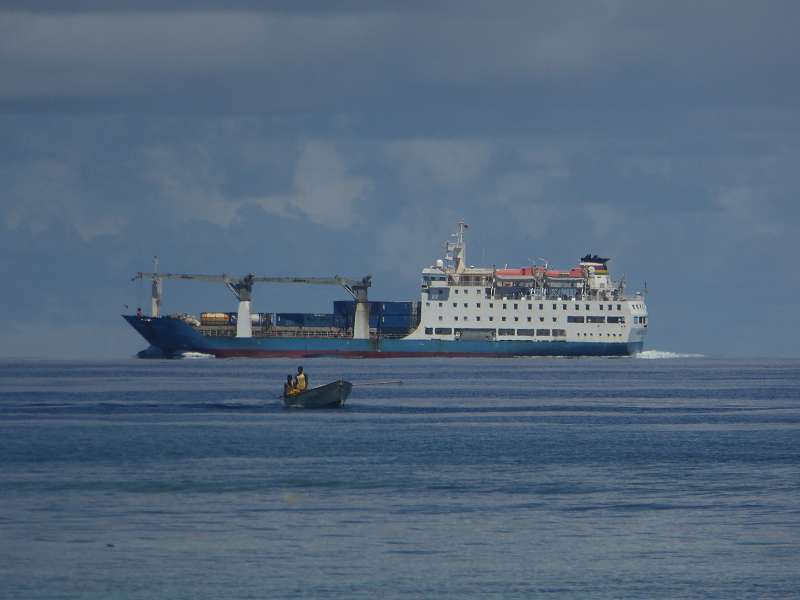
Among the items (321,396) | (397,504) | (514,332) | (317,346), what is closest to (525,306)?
(514,332)

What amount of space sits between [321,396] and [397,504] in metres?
33.1

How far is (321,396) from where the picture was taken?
67.9m

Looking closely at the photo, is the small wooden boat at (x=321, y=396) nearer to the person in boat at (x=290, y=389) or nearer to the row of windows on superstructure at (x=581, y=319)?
the person in boat at (x=290, y=389)

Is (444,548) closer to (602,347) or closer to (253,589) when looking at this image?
(253,589)

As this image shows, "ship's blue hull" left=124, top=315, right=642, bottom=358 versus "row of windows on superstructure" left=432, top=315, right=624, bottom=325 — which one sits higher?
"row of windows on superstructure" left=432, top=315, right=624, bottom=325

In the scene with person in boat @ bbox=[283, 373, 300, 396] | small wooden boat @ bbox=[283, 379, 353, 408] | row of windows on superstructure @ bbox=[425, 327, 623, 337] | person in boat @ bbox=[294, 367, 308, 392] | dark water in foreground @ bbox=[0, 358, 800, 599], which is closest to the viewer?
dark water in foreground @ bbox=[0, 358, 800, 599]

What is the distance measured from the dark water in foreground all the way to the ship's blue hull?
74.9m

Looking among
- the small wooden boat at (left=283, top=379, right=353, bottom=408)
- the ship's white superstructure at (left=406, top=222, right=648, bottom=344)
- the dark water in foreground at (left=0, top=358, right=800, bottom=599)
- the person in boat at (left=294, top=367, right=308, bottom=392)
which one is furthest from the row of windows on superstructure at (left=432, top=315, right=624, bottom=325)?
the person in boat at (left=294, top=367, right=308, bottom=392)

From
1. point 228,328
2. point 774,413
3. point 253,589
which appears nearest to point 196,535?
point 253,589

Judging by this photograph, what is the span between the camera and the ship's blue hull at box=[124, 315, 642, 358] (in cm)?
14362

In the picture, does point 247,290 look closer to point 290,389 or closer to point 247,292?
point 247,292

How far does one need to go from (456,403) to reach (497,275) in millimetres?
72767

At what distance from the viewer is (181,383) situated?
10056 cm

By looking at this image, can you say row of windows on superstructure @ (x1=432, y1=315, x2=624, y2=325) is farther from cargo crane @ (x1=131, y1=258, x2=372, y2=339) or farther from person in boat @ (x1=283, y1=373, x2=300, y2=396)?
person in boat @ (x1=283, y1=373, x2=300, y2=396)
